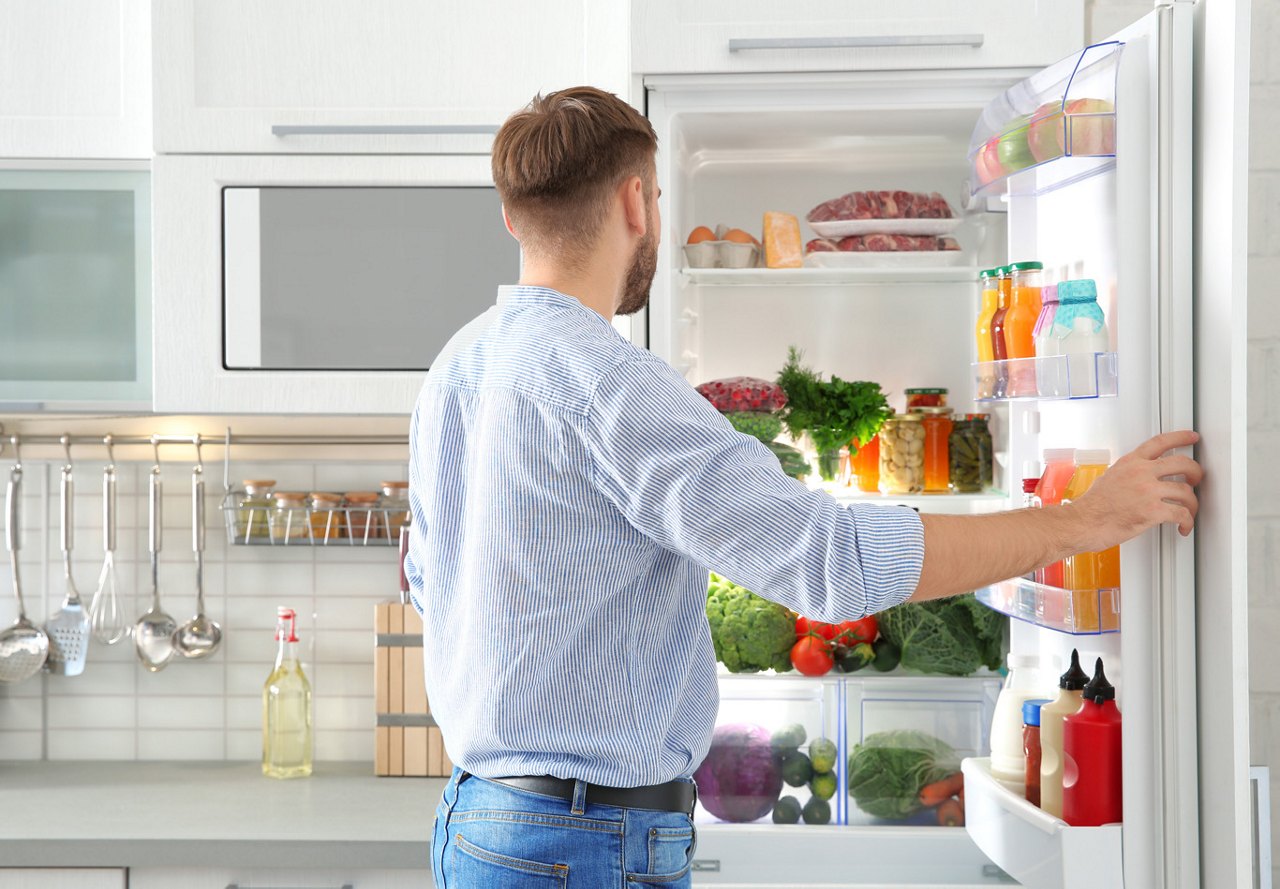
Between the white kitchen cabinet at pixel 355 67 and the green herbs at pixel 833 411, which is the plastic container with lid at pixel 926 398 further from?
the white kitchen cabinet at pixel 355 67

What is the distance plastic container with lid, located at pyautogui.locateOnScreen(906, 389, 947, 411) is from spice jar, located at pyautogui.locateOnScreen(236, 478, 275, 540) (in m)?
1.24

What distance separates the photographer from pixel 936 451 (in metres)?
1.84

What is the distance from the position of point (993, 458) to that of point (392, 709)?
3.87ft

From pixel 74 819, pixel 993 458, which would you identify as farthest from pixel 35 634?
pixel 993 458

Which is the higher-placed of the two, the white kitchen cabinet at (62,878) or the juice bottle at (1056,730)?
the juice bottle at (1056,730)

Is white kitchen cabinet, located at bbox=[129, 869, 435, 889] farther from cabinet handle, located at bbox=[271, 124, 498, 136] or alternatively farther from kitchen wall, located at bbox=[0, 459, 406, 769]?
cabinet handle, located at bbox=[271, 124, 498, 136]

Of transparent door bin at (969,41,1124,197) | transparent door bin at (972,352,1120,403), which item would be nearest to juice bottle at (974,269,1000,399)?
transparent door bin at (972,352,1120,403)

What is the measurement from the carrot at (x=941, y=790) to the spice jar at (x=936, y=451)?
45cm

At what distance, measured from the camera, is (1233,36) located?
1.06 m

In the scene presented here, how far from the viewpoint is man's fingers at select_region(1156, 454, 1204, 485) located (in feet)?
3.60

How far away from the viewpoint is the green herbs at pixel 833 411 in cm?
176

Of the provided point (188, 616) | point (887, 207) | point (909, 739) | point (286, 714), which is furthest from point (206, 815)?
point (887, 207)

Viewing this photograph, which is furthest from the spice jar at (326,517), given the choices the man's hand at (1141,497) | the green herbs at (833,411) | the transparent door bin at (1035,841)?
the man's hand at (1141,497)

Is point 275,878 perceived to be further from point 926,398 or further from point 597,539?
point 926,398
